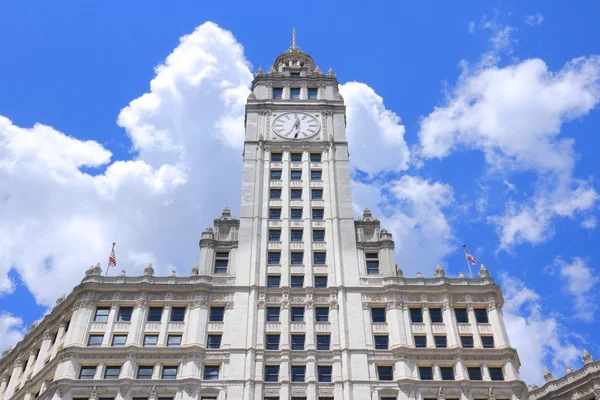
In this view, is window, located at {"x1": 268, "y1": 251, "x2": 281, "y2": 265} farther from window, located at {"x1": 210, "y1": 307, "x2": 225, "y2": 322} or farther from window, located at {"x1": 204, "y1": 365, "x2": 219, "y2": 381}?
window, located at {"x1": 204, "y1": 365, "x2": 219, "y2": 381}

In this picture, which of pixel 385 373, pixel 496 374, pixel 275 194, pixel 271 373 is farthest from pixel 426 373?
pixel 275 194

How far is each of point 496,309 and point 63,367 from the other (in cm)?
3868

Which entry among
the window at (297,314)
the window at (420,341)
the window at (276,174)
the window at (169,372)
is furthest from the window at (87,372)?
the window at (276,174)

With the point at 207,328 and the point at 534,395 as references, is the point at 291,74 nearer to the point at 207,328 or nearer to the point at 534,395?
the point at 207,328

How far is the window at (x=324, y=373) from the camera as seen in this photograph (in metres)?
62.0

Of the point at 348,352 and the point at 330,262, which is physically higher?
the point at 330,262

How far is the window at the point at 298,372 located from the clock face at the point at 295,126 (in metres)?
30.7

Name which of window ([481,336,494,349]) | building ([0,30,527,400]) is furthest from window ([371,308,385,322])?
window ([481,336,494,349])

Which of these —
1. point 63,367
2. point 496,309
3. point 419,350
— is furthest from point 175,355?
point 496,309

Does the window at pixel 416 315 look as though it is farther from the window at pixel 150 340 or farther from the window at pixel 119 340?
the window at pixel 119 340

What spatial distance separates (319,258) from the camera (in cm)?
7231

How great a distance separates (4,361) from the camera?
74875 mm

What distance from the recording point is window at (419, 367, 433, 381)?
6212cm

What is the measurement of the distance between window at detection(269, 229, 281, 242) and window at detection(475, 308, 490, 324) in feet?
68.3
